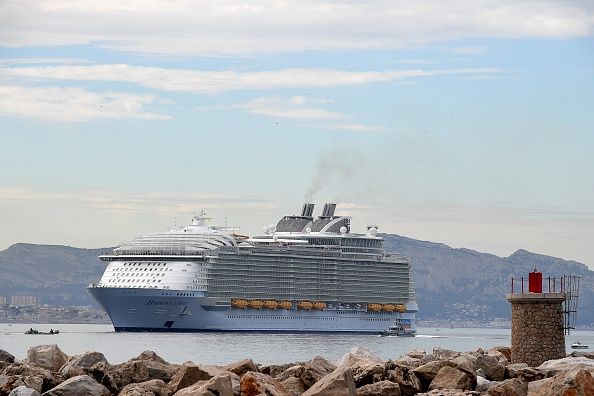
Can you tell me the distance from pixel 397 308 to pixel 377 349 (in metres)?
31.1

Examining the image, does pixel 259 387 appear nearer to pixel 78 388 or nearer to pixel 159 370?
pixel 78 388

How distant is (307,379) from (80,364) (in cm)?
311

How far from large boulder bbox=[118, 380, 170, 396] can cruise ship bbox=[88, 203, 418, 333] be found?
6283 centimetres

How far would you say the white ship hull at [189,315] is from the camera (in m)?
81.2

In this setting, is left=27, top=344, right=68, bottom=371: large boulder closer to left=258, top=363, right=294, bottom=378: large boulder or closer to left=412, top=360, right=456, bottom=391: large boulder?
left=258, top=363, right=294, bottom=378: large boulder

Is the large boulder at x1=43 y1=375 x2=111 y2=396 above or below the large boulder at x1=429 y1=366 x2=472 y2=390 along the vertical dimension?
below

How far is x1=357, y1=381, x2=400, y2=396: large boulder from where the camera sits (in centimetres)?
1742

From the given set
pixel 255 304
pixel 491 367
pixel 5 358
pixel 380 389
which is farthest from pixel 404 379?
pixel 255 304

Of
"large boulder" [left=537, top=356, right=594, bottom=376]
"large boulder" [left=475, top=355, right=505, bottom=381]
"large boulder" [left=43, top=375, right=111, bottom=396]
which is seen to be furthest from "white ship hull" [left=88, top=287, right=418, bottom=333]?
"large boulder" [left=43, top=375, right=111, bottom=396]

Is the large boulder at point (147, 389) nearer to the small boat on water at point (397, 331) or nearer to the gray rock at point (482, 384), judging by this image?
the gray rock at point (482, 384)

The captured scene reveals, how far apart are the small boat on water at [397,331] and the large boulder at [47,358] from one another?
6529 cm

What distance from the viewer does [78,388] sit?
57.7 feet

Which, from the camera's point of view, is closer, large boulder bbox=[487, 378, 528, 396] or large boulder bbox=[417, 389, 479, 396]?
large boulder bbox=[417, 389, 479, 396]

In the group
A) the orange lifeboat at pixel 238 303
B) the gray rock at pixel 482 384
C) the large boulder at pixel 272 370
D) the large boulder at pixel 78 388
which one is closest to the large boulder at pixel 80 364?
the large boulder at pixel 78 388
